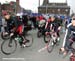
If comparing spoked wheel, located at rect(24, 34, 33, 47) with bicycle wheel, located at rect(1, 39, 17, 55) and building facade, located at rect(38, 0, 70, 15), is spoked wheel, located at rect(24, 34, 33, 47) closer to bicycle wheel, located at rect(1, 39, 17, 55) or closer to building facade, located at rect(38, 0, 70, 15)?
bicycle wheel, located at rect(1, 39, 17, 55)

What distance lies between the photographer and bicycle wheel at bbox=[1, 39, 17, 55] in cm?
1382

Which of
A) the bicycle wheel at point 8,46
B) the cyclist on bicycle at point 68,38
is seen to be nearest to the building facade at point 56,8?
the bicycle wheel at point 8,46

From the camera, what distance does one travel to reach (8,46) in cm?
1395

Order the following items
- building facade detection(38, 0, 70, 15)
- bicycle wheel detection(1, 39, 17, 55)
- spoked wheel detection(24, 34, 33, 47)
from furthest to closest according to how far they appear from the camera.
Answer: building facade detection(38, 0, 70, 15), spoked wheel detection(24, 34, 33, 47), bicycle wheel detection(1, 39, 17, 55)

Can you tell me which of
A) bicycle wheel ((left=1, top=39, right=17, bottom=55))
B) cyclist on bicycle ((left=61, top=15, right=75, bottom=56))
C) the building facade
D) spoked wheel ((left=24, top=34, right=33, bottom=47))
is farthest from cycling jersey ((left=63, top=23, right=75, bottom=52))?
the building facade

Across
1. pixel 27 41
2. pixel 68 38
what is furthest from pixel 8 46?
pixel 68 38

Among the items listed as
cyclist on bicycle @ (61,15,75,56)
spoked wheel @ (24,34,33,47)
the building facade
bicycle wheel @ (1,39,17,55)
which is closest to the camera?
cyclist on bicycle @ (61,15,75,56)

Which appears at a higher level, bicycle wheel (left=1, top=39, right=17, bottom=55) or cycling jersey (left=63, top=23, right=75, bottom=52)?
cycling jersey (left=63, top=23, right=75, bottom=52)

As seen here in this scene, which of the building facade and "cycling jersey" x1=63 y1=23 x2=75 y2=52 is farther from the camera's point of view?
the building facade

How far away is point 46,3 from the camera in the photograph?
456ft

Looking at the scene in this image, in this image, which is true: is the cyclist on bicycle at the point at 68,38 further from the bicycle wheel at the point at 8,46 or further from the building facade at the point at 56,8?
the building facade at the point at 56,8

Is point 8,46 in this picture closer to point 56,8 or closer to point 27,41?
point 27,41

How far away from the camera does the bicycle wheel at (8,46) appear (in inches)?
544

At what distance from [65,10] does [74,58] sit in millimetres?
129113
